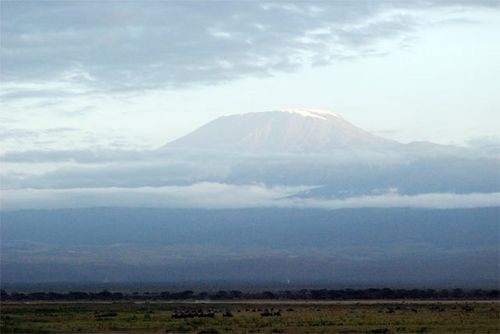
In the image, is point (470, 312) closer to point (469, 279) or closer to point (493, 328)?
point (493, 328)

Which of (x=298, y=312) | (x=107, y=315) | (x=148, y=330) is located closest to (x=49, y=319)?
(x=107, y=315)

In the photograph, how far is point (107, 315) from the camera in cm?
6475

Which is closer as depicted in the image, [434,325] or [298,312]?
[434,325]

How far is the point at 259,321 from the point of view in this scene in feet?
195

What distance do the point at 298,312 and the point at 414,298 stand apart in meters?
32.2

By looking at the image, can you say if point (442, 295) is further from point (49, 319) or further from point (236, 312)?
point (49, 319)

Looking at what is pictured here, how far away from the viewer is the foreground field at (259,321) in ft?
176

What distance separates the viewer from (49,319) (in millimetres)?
62562

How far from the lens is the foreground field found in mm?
53688

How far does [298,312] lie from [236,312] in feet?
12.5

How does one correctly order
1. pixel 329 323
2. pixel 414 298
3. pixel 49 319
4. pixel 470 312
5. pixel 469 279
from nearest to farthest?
pixel 329 323, pixel 49 319, pixel 470 312, pixel 414 298, pixel 469 279

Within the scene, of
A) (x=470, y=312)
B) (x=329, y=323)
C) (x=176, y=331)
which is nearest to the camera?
(x=176, y=331)

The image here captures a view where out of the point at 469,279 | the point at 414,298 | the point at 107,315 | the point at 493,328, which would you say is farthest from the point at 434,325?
the point at 469,279

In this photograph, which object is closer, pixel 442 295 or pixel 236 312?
pixel 236 312
